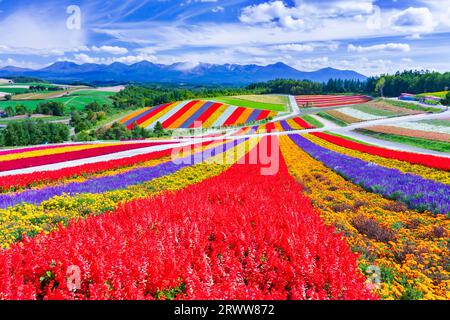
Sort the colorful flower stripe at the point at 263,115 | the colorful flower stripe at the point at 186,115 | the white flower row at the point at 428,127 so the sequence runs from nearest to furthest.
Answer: the white flower row at the point at 428,127, the colorful flower stripe at the point at 186,115, the colorful flower stripe at the point at 263,115

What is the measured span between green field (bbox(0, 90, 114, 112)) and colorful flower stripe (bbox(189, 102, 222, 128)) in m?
42.1

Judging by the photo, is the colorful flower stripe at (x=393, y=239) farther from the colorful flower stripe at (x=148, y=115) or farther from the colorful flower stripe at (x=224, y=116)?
the colorful flower stripe at (x=148, y=115)

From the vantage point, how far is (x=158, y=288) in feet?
13.4

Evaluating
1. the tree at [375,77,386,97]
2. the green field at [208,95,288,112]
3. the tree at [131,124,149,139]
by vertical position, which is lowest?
the tree at [131,124,149,139]

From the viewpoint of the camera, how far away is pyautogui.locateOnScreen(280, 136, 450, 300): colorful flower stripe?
16.3 feet

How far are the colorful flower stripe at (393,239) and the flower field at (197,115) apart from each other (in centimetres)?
5540

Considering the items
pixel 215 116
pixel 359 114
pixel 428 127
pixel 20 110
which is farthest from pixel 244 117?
pixel 20 110

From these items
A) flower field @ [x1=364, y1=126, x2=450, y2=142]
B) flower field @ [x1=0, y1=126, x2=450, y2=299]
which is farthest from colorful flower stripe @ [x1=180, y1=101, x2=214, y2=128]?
flower field @ [x1=0, y1=126, x2=450, y2=299]

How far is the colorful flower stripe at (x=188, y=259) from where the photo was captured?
391cm

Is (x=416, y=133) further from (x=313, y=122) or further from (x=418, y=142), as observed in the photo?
(x=313, y=122)

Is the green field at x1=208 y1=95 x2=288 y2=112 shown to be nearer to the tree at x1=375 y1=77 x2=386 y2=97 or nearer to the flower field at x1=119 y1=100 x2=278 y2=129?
the flower field at x1=119 y1=100 x2=278 y2=129

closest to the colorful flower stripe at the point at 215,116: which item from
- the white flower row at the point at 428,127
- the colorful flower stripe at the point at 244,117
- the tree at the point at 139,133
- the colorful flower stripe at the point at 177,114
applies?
the colorful flower stripe at the point at 244,117
